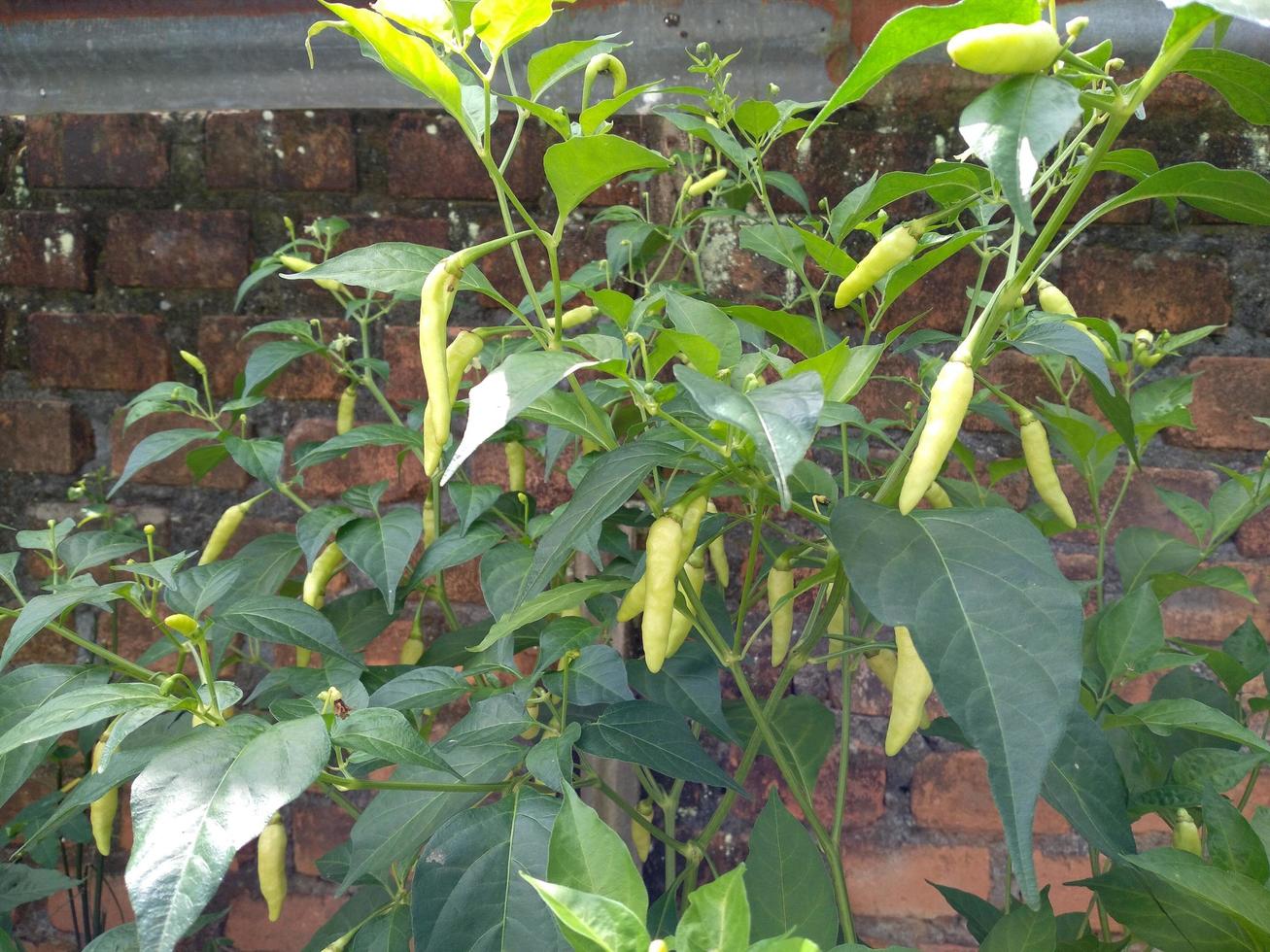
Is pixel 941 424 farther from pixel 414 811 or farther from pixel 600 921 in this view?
pixel 414 811

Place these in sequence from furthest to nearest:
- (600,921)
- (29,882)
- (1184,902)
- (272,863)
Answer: (29,882)
(272,863)
(1184,902)
(600,921)

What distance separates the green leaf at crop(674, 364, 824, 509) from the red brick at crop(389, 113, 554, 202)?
24.6 inches

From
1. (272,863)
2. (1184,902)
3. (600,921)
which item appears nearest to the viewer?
(600,921)

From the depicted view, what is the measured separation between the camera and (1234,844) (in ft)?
1.58

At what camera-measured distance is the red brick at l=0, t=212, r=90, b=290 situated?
98 centimetres

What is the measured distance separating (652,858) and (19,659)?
2.06 feet

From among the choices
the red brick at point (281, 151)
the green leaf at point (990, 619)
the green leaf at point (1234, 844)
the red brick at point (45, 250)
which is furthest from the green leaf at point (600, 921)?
the red brick at point (45, 250)

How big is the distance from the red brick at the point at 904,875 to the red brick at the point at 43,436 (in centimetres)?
83

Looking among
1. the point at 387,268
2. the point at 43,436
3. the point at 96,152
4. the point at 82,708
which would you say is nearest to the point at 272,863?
the point at 82,708

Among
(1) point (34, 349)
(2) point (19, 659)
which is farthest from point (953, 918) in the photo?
(1) point (34, 349)

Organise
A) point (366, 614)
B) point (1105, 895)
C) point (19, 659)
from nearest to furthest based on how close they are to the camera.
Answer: point (1105, 895)
point (366, 614)
point (19, 659)

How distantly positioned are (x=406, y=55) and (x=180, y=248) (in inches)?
26.9

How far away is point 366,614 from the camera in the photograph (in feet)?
2.27

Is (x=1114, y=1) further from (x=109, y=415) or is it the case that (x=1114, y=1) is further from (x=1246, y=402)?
(x=109, y=415)
